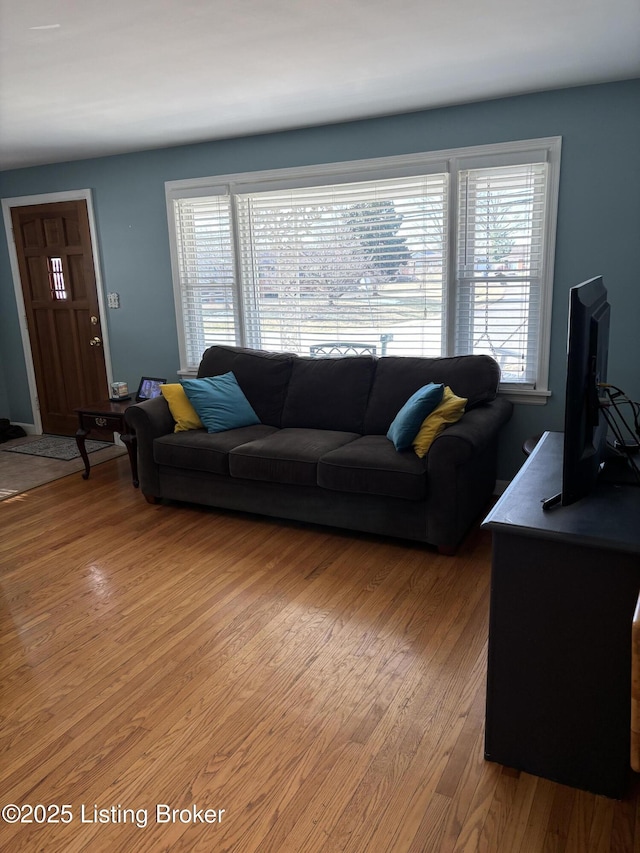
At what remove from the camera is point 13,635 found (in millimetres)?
2611

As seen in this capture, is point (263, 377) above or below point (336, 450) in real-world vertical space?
above

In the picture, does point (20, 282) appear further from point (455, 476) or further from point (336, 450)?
point (455, 476)

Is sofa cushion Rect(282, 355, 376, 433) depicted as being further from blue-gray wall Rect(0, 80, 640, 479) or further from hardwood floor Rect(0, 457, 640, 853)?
blue-gray wall Rect(0, 80, 640, 479)

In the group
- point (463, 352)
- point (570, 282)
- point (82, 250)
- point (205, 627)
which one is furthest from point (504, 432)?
point (82, 250)

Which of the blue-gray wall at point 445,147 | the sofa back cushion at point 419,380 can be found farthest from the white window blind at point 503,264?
the sofa back cushion at point 419,380

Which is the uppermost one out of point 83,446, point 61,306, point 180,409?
point 61,306

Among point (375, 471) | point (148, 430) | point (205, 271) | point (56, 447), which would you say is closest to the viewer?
point (375, 471)

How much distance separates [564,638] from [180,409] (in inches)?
118

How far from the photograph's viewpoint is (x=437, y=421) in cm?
331

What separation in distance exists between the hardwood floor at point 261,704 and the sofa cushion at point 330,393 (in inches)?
32.4

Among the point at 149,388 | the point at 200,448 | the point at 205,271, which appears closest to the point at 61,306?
the point at 149,388

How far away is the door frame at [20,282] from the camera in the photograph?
206 inches

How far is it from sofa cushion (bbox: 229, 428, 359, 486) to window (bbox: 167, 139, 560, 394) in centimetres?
97

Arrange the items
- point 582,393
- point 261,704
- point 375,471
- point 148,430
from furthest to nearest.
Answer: point 148,430 < point 375,471 < point 261,704 < point 582,393
